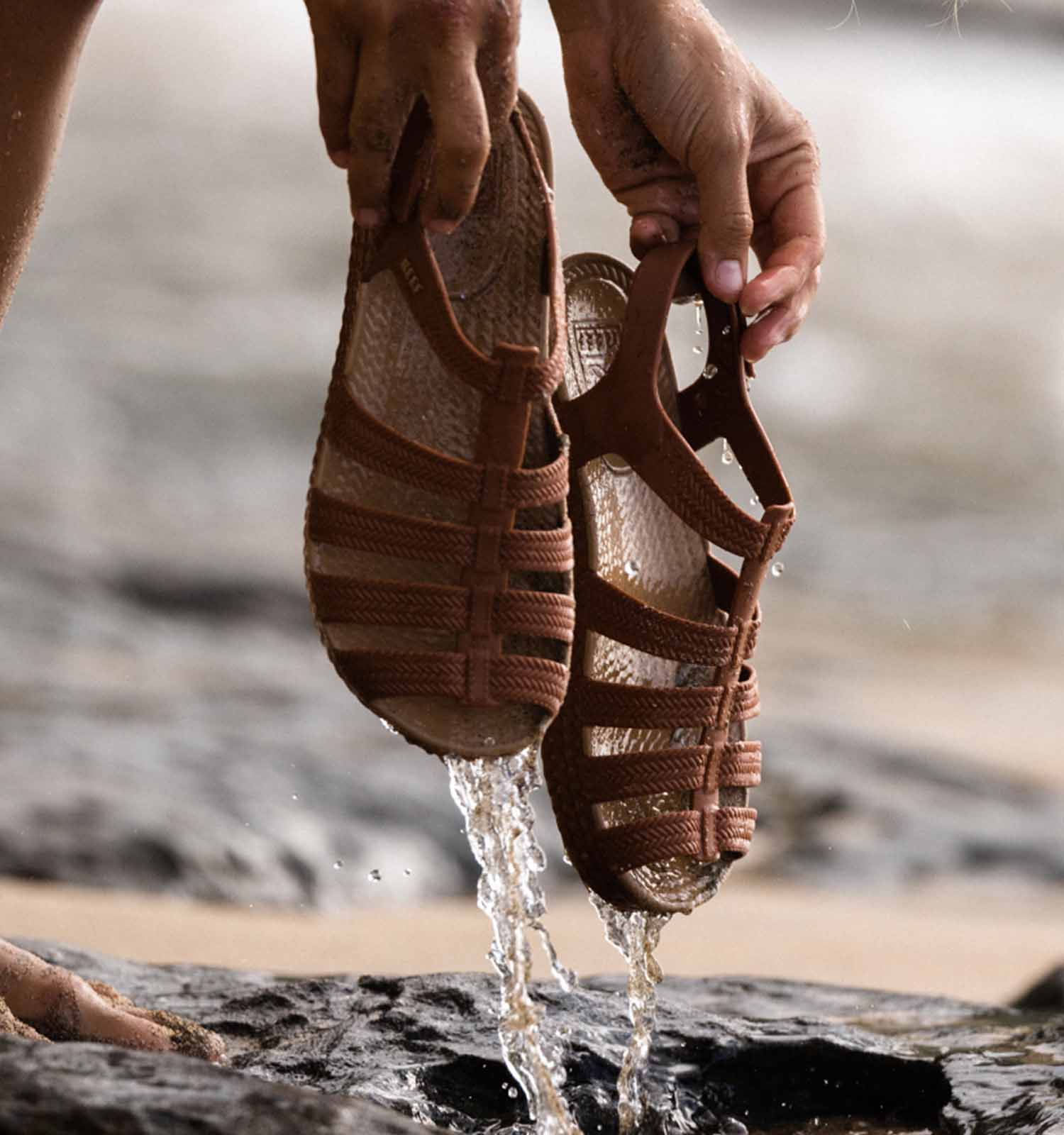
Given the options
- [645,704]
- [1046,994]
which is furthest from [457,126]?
[1046,994]

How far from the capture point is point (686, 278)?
1952 mm

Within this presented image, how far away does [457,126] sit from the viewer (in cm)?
144

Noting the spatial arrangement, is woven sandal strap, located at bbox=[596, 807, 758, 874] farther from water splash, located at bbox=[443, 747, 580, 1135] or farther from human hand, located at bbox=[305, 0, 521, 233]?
human hand, located at bbox=[305, 0, 521, 233]

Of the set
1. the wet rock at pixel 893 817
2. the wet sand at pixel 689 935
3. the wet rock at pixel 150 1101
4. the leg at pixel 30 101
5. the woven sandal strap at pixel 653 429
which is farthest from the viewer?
the wet rock at pixel 893 817

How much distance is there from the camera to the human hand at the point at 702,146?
73.0 inches

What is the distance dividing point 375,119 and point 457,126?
7 cm

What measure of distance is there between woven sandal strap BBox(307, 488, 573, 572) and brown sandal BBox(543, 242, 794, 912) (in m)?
0.25

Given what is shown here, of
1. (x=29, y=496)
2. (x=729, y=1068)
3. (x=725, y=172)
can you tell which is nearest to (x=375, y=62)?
(x=725, y=172)

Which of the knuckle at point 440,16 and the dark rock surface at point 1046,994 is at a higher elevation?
the knuckle at point 440,16

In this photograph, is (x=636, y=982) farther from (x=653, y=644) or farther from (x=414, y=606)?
(x=414, y=606)

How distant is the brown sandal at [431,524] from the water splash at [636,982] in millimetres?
360

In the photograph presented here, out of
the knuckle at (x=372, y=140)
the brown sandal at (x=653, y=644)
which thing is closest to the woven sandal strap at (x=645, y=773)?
the brown sandal at (x=653, y=644)

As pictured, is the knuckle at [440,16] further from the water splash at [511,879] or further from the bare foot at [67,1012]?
the bare foot at [67,1012]

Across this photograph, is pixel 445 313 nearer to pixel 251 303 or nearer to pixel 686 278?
pixel 686 278
